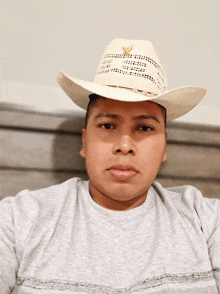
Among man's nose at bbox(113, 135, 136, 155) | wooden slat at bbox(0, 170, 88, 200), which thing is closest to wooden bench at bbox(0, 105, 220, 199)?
wooden slat at bbox(0, 170, 88, 200)

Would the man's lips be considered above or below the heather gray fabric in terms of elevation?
above

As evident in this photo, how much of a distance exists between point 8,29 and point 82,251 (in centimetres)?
100

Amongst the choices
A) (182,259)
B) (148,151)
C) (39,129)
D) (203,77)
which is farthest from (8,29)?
(182,259)

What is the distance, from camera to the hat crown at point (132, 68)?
717 millimetres

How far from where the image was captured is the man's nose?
2.24 feet

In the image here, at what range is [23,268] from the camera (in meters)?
0.62

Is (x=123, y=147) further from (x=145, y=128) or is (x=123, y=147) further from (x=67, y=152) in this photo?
(x=67, y=152)

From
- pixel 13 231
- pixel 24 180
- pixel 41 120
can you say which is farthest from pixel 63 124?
pixel 13 231

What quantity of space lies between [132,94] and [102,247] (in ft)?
1.48

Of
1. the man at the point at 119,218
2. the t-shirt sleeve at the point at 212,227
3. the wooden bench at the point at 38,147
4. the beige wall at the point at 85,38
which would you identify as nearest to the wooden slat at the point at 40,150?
the wooden bench at the point at 38,147

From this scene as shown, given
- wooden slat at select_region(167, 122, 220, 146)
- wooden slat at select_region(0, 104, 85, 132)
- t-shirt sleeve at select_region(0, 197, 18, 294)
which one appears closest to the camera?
t-shirt sleeve at select_region(0, 197, 18, 294)

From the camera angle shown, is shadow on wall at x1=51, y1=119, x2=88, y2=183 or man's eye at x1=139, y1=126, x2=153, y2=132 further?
shadow on wall at x1=51, y1=119, x2=88, y2=183

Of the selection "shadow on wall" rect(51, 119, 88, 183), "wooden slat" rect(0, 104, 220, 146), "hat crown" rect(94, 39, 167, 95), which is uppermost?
"hat crown" rect(94, 39, 167, 95)

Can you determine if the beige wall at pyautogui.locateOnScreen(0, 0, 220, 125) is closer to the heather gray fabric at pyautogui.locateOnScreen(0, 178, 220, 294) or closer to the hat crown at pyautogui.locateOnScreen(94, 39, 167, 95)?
the hat crown at pyautogui.locateOnScreen(94, 39, 167, 95)
